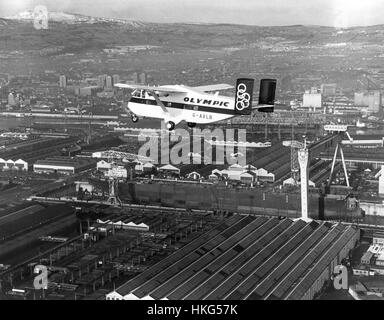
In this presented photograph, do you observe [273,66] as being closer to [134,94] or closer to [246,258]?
[246,258]

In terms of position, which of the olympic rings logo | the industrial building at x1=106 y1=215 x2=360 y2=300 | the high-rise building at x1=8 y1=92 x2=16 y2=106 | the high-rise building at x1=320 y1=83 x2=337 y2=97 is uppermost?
the olympic rings logo

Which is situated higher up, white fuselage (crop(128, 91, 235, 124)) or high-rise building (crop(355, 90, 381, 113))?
white fuselage (crop(128, 91, 235, 124))

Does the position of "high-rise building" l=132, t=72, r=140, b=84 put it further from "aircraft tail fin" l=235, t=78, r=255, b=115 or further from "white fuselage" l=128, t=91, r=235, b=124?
"aircraft tail fin" l=235, t=78, r=255, b=115

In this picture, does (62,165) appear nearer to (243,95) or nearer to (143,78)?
(143,78)

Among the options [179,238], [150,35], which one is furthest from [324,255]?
[150,35]

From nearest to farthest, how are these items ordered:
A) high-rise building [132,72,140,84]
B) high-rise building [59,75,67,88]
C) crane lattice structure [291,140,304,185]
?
crane lattice structure [291,140,304,185]
high-rise building [132,72,140,84]
high-rise building [59,75,67,88]

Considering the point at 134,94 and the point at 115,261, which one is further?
the point at 115,261

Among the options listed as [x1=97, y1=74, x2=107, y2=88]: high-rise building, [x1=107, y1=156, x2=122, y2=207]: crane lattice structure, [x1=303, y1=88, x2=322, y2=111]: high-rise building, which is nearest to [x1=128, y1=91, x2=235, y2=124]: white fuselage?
[x1=107, y1=156, x2=122, y2=207]: crane lattice structure

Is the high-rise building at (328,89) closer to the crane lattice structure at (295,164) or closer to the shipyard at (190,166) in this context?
the shipyard at (190,166)
